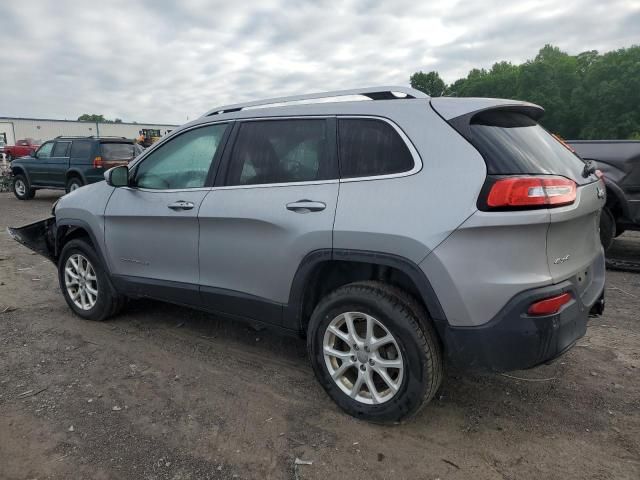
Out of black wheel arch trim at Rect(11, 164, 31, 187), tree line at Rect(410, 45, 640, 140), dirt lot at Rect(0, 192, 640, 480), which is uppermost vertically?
tree line at Rect(410, 45, 640, 140)

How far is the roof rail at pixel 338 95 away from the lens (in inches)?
114

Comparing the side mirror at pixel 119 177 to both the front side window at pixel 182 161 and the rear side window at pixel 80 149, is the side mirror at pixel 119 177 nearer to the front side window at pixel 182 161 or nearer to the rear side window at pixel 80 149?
the front side window at pixel 182 161

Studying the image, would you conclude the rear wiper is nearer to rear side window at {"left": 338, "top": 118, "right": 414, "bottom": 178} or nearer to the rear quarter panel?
the rear quarter panel

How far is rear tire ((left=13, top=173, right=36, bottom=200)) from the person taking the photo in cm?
1502

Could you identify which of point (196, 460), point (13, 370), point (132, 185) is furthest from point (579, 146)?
Result: point (13, 370)

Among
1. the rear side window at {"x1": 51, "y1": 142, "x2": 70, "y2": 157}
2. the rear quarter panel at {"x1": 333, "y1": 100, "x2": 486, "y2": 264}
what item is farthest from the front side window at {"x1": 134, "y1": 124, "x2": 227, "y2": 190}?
the rear side window at {"x1": 51, "y1": 142, "x2": 70, "y2": 157}

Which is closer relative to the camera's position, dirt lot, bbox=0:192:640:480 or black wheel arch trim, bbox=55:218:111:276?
dirt lot, bbox=0:192:640:480

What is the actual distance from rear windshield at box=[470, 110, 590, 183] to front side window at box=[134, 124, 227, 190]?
1.82 metres

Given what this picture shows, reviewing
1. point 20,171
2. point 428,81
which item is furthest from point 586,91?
point 20,171

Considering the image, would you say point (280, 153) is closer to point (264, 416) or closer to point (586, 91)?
point (264, 416)

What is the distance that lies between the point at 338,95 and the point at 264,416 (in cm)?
200

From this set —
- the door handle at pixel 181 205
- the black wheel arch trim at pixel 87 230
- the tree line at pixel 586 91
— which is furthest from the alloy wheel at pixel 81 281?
the tree line at pixel 586 91

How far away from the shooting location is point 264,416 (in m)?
2.92

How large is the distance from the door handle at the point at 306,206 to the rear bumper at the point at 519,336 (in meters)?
0.96
